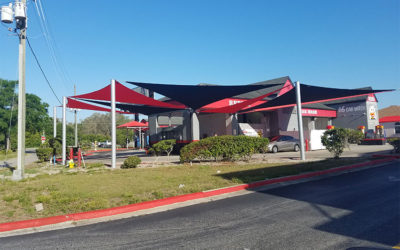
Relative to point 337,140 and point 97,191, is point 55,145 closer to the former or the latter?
point 97,191

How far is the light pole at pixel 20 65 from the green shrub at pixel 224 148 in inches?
271

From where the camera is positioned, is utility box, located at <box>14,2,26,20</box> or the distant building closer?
utility box, located at <box>14,2,26,20</box>

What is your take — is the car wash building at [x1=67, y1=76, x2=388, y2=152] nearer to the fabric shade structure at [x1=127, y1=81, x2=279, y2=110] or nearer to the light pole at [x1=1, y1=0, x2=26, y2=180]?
the fabric shade structure at [x1=127, y1=81, x2=279, y2=110]

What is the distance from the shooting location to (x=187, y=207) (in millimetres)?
5996

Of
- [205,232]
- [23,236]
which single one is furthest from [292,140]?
[23,236]

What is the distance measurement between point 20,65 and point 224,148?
9336 millimetres

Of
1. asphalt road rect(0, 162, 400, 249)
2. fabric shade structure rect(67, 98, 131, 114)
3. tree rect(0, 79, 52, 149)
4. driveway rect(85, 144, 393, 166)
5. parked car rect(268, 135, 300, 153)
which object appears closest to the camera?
asphalt road rect(0, 162, 400, 249)

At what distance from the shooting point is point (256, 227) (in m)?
4.44

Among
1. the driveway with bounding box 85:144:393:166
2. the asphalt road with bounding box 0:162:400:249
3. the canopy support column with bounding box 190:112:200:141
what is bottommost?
the asphalt road with bounding box 0:162:400:249

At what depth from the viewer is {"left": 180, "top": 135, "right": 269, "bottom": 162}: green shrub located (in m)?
12.8

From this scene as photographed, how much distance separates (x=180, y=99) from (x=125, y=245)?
1280 cm

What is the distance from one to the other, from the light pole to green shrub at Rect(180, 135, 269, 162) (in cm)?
687

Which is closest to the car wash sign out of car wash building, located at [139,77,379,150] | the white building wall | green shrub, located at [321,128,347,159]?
car wash building, located at [139,77,379,150]

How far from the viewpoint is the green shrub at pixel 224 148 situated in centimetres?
1282
